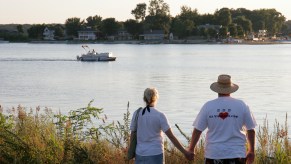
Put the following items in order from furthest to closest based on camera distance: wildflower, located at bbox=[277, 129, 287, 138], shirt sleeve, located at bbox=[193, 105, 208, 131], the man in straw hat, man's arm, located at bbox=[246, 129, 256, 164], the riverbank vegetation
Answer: the riverbank vegetation → wildflower, located at bbox=[277, 129, 287, 138] → man's arm, located at bbox=[246, 129, 256, 164] → shirt sleeve, located at bbox=[193, 105, 208, 131] → the man in straw hat

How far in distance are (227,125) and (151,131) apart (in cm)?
114

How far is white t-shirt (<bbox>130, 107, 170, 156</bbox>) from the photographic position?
830cm

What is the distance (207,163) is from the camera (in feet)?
25.7

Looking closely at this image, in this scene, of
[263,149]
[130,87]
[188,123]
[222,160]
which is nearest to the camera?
[222,160]

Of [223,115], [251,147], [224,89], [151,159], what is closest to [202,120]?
[223,115]

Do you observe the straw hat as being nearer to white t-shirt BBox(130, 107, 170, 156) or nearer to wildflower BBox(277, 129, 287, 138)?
white t-shirt BBox(130, 107, 170, 156)

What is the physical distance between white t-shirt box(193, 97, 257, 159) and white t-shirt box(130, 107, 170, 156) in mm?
711

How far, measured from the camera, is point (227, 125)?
Result: 7.72m

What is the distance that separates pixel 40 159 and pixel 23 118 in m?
3.15

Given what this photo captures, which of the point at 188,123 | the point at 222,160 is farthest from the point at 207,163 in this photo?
the point at 188,123

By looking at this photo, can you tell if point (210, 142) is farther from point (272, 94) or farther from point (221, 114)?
point (272, 94)

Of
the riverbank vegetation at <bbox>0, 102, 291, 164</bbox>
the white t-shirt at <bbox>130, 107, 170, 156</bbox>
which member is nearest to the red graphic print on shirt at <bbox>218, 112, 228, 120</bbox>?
the white t-shirt at <bbox>130, 107, 170, 156</bbox>

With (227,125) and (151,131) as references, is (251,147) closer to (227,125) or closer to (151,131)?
(227,125)

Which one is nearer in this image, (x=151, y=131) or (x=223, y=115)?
(x=223, y=115)
